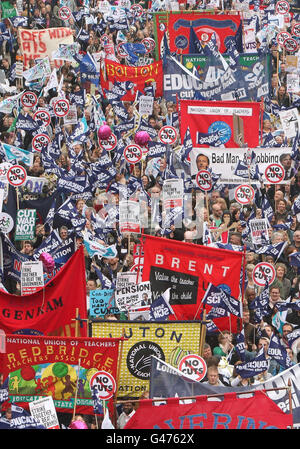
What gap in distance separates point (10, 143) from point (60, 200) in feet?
9.49

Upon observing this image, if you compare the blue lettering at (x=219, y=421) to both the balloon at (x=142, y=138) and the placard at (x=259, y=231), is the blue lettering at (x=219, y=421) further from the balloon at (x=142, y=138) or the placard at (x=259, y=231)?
the balloon at (x=142, y=138)

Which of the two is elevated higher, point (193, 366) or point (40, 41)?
point (40, 41)

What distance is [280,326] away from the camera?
655 inches

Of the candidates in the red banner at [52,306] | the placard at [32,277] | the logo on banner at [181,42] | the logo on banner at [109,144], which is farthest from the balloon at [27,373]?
the logo on banner at [181,42]

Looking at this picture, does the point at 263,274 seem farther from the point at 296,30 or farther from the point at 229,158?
the point at 296,30

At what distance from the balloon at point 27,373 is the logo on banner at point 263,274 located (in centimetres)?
377

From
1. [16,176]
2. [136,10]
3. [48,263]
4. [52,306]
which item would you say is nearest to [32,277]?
[48,263]

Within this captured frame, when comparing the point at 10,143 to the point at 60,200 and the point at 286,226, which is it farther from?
the point at 286,226

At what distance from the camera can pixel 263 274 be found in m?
17.7

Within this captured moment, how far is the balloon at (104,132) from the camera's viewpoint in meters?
22.9

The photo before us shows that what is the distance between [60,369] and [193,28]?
54.1ft

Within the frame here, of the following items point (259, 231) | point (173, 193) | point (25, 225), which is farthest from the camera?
point (173, 193)

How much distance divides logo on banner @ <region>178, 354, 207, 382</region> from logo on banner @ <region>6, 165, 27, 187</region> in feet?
19.6

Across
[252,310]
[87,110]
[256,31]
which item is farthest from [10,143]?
[256,31]
